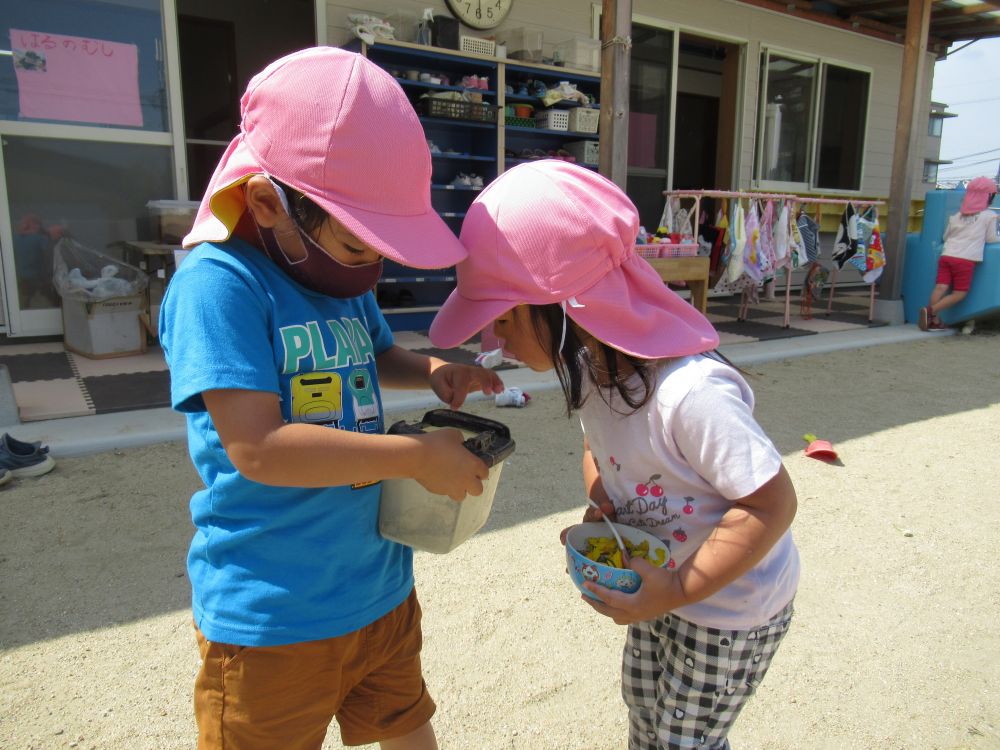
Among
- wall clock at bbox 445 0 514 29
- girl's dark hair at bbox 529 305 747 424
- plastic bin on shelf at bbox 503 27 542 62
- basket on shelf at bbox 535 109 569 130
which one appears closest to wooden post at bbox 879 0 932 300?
basket on shelf at bbox 535 109 569 130

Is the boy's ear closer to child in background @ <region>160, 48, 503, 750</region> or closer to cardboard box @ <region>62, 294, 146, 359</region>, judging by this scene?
child in background @ <region>160, 48, 503, 750</region>

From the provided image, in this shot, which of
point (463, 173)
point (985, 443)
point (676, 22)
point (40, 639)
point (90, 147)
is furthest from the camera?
point (676, 22)

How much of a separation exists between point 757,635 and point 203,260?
104 centimetres

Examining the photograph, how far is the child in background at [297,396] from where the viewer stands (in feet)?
3.22

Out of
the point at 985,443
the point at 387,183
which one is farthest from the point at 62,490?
the point at 985,443

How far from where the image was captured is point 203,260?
1.03m

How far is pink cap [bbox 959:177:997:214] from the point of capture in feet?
22.9

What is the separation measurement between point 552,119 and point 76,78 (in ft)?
12.6

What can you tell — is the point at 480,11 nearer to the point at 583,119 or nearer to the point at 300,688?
the point at 583,119

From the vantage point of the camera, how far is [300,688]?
1.13 m

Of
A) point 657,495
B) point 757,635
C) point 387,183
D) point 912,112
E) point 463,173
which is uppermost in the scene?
point 912,112

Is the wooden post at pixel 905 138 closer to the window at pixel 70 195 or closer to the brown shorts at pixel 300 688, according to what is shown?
the window at pixel 70 195

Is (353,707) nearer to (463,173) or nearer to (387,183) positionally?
(387,183)

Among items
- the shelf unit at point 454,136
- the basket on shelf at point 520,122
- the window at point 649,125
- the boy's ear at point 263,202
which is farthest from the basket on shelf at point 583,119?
the boy's ear at point 263,202
